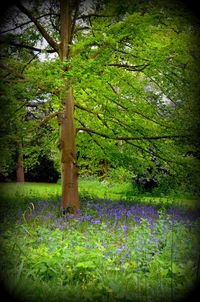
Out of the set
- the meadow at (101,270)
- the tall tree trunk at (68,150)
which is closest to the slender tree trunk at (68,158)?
the tall tree trunk at (68,150)

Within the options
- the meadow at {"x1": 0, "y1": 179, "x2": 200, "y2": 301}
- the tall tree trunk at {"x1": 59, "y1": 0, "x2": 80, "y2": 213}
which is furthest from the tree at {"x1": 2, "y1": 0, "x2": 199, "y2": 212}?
the meadow at {"x1": 0, "y1": 179, "x2": 200, "y2": 301}

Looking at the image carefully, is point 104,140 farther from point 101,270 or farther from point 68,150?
point 101,270

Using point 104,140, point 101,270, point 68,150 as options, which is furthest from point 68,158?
point 101,270

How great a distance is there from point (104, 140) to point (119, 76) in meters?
2.03

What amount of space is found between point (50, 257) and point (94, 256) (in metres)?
0.58

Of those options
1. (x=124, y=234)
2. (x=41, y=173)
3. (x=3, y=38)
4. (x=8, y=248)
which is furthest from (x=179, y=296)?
(x=41, y=173)

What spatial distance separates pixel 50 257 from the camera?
388 cm

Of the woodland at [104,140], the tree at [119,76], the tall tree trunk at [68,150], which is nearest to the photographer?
the woodland at [104,140]

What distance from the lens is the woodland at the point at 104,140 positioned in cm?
353

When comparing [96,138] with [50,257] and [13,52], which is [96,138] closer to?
[13,52]

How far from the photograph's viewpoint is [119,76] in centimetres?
839

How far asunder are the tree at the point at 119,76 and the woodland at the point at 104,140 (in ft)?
0.11

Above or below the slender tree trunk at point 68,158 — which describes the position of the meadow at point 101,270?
below

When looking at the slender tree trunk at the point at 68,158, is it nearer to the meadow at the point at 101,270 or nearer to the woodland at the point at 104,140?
the woodland at the point at 104,140
